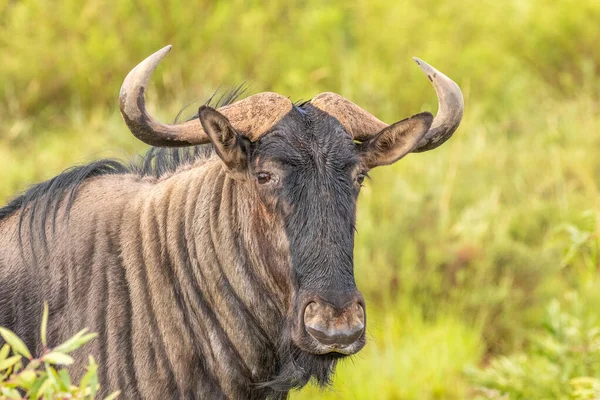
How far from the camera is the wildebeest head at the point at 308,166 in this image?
3.96 m

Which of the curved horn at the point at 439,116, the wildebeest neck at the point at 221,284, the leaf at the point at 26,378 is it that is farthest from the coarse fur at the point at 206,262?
the leaf at the point at 26,378

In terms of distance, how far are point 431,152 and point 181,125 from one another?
7.04 m

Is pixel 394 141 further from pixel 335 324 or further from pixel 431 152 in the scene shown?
pixel 431 152

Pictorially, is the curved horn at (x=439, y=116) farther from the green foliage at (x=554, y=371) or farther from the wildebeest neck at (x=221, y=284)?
the green foliage at (x=554, y=371)

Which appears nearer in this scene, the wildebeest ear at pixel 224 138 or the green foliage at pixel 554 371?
the wildebeest ear at pixel 224 138

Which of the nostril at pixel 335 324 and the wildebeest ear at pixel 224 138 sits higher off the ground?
the wildebeest ear at pixel 224 138

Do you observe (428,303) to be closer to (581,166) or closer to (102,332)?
(581,166)

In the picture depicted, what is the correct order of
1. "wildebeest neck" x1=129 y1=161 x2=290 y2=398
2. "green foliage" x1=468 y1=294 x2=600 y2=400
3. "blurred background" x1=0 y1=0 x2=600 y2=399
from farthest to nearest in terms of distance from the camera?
"blurred background" x1=0 y1=0 x2=600 y2=399 → "green foliage" x1=468 y1=294 x2=600 y2=400 → "wildebeest neck" x1=129 y1=161 x2=290 y2=398

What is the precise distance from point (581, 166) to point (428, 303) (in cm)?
321

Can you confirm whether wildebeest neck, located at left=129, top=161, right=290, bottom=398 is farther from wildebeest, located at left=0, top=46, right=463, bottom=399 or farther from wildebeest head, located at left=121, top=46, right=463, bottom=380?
wildebeest head, located at left=121, top=46, right=463, bottom=380

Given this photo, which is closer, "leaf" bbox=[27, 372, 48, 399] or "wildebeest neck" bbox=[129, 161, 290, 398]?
"leaf" bbox=[27, 372, 48, 399]

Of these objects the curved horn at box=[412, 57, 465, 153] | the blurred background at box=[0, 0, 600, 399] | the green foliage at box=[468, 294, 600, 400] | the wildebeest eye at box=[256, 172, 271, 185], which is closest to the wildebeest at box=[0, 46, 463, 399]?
the wildebeest eye at box=[256, 172, 271, 185]

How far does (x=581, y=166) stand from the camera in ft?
35.5

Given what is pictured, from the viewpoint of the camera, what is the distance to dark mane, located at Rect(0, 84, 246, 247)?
4.63 m
